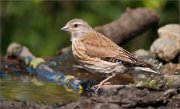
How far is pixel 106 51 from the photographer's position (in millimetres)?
7023

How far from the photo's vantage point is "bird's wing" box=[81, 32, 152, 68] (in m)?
6.91

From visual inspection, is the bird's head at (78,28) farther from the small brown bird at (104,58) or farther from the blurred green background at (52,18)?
the blurred green background at (52,18)

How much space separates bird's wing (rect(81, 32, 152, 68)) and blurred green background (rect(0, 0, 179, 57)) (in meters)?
4.91

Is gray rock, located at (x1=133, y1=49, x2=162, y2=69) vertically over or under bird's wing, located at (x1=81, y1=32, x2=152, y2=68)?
over

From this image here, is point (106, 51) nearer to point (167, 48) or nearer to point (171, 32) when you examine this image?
point (167, 48)

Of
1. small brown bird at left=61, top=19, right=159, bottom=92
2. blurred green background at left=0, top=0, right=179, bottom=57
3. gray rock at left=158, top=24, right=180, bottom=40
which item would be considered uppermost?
blurred green background at left=0, top=0, right=179, bottom=57

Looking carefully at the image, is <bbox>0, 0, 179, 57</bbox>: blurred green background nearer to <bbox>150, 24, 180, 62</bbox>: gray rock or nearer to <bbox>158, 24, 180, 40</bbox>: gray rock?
<bbox>158, 24, 180, 40</bbox>: gray rock

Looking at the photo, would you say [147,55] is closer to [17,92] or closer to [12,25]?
[17,92]

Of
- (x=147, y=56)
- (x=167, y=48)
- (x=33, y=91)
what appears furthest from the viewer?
(x=147, y=56)

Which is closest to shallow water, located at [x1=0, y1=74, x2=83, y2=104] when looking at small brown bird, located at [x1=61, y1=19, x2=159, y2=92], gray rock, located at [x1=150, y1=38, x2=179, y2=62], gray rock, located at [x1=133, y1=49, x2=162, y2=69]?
small brown bird, located at [x1=61, y1=19, x2=159, y2=92]

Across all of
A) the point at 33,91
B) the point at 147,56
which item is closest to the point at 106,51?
the point at 33,91

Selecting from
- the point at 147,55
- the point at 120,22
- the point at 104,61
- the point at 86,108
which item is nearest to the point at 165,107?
the point at 86,108

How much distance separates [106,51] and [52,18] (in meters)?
6.18

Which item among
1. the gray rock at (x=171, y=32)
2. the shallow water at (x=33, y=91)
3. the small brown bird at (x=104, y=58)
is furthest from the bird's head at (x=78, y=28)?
the gray rock at (x=171, y=32)
